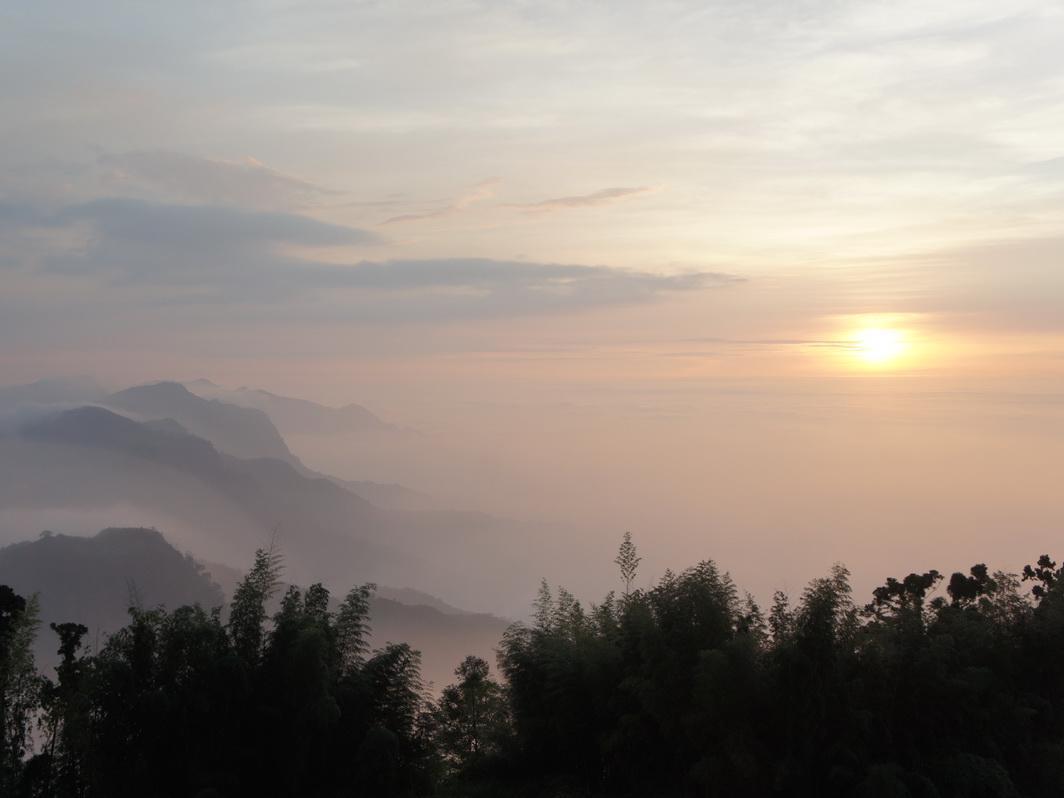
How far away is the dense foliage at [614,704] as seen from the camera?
1286 centimetres

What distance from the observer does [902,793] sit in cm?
1212

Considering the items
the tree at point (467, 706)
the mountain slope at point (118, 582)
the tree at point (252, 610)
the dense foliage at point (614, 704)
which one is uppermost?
the tree at point (252, 610)

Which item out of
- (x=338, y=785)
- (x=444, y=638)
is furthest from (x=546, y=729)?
(x=444, y=638)

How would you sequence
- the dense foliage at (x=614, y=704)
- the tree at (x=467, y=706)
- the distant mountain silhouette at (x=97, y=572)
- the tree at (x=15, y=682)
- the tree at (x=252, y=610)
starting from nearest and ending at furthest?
the dense foliage at (x=614, y=704), the tree at (x=15, y=682), the tree at (x=252, y=610), the tree at (x=467, y=706), the distant mountain silhouette at (x=97, y=572)

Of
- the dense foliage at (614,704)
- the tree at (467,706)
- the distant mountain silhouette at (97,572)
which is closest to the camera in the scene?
the dense foliage at (614,704)

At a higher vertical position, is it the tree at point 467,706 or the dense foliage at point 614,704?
the dense foliage at point 614,704

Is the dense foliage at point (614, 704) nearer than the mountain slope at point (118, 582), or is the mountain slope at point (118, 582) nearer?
the dense foliage at point (614, 704)

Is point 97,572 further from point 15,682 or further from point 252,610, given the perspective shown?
point 252,610

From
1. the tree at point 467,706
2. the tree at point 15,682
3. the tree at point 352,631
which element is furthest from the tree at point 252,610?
the tree at point 467,706

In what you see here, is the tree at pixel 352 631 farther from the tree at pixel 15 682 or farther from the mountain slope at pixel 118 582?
the mountain slope at pixel 118 582

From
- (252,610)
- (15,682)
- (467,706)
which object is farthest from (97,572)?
(252,610)

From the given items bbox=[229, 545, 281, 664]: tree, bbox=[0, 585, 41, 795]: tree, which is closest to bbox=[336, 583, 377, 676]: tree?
bbox=[229, 545, 281, 664]: tree

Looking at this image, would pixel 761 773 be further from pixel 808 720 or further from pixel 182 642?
pixel 182 642

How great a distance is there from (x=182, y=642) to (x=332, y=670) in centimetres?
214
